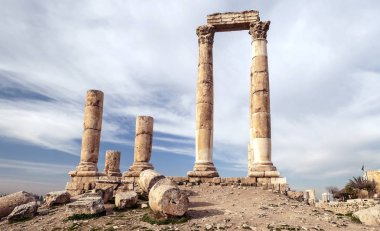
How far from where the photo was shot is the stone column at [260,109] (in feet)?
59.6

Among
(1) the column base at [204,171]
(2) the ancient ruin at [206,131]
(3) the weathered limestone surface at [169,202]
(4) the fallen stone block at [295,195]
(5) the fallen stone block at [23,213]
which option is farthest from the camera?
(1) the column base at [204,171]

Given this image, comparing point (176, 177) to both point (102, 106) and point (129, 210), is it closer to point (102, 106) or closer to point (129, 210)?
point (129, 210)

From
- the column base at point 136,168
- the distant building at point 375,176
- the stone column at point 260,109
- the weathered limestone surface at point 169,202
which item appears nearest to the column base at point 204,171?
the stone column at point 260,109

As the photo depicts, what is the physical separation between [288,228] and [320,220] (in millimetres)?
2106

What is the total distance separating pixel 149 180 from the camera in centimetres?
1444

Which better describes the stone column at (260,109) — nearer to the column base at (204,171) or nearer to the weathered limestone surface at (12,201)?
the column base at (204,171)

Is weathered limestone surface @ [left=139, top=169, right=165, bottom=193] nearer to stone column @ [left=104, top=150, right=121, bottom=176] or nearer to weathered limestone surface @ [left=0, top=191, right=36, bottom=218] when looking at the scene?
weathered limestone surface @ [left=0, top=191, right=36, bottom=218]

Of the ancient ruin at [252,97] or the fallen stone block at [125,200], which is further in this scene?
the ancient ruin at [252,97]

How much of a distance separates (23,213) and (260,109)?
1242 cm

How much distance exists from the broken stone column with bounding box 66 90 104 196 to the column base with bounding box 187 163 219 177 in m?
5.75

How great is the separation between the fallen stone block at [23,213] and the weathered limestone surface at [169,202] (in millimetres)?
5032

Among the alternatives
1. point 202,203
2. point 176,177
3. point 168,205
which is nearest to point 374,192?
point 176,177

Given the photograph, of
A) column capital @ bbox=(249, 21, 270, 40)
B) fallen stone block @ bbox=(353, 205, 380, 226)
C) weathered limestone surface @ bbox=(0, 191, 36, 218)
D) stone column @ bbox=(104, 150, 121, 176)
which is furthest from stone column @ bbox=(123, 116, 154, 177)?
fallen stone block @ bbox=(353, 205, 380, 226)

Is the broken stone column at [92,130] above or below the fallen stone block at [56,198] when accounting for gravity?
above
